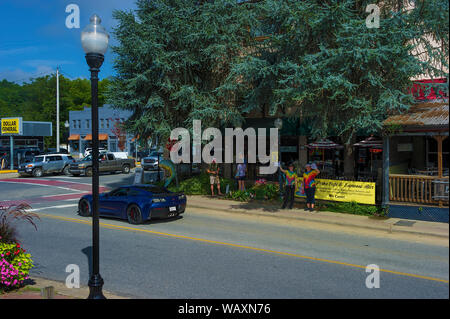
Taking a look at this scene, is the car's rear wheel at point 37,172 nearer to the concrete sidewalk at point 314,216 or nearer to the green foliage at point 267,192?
the concrete sidewalk at point 314,216

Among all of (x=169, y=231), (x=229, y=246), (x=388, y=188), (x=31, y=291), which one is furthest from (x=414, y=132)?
(x=31, y=291)

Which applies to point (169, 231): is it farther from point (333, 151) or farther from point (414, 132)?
point (333, 151)

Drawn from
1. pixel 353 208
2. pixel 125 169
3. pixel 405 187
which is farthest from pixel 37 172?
pixel 405 187

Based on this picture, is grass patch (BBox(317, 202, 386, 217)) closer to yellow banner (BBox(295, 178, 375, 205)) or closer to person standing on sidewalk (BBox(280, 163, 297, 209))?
yellow banner (BBox(295, 178, 375, 205))

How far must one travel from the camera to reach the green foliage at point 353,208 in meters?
14.2

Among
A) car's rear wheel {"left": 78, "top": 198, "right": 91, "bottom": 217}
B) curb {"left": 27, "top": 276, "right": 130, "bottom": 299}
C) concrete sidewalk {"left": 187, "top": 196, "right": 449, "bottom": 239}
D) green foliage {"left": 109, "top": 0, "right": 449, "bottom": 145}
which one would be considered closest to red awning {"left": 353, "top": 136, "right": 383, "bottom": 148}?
green foliage {"left": 109, "top": 0, "right": 449, "bottom": 145}

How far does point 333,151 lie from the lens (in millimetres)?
20844

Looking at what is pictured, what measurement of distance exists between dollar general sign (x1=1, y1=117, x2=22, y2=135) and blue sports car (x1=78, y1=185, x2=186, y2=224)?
28.4m

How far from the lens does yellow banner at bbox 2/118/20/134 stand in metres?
37.1

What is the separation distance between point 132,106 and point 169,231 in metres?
10.4

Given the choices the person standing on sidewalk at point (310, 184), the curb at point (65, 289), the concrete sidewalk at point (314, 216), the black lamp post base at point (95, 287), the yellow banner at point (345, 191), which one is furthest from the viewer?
the person standing on sidewalk at point (310, 184)

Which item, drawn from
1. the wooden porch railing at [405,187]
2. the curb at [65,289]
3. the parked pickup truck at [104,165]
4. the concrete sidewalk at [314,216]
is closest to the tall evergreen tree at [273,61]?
the wooden porch railing at [405,187]

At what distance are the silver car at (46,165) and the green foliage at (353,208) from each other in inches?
995
